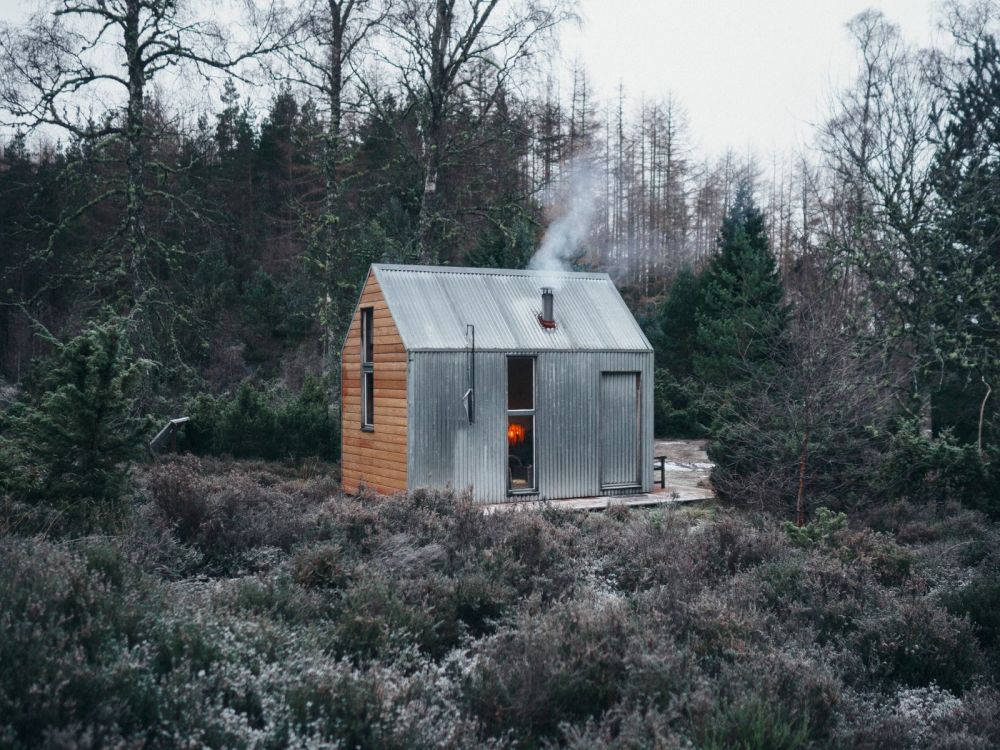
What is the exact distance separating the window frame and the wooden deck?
124 inches

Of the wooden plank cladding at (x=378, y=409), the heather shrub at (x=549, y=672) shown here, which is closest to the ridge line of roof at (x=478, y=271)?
the wooden plank cladding at (x=378, y=409)

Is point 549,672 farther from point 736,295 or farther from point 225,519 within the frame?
point 736,295

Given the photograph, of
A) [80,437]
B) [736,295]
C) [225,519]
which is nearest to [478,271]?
[225,519]

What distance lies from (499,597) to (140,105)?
46.8 feet

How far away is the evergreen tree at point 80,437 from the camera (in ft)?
22.5

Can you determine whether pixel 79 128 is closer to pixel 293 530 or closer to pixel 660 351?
pixel 293 530

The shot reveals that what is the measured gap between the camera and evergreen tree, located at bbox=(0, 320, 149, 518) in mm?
6848

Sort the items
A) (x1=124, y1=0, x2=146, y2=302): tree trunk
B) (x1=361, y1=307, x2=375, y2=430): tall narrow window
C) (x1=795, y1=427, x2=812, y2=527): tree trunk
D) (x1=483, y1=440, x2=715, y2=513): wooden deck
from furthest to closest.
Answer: (x1=124, y1=0, x2=146, y2=302): tree trunk → (x1=361, y1=307, x2=375, y2=430): tall narrow window → (x1=483, y1=440, x2=715, y2=513): wooden deck → (x1=795, y1=427, x2=812, y2=527): tree trunk

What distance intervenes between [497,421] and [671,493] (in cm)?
370

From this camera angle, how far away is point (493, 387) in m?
12.9

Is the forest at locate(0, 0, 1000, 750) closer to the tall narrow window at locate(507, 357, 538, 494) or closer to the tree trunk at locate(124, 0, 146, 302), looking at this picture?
Answer: the tree trunk at locate(124, 0, 146, 302)

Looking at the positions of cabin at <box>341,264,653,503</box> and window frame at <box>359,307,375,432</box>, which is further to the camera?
window frame at <box>359,307,375,432</box>

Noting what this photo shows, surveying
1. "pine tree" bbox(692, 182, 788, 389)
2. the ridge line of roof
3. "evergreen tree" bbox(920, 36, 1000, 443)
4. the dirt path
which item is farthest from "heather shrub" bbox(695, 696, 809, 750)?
"pine tree" bbox(692, 182, 788, 389)

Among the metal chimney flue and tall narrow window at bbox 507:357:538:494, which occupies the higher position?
the metal chimney flue
